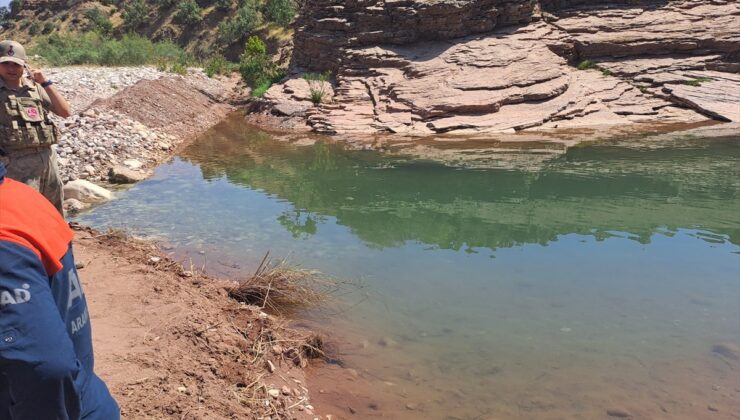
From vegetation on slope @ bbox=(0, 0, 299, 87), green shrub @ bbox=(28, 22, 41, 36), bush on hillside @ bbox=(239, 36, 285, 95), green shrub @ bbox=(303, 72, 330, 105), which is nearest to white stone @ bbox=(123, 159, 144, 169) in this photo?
green shrub @ bbox=(303, 72, 330, 105)

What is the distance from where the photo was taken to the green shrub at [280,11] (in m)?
31.2

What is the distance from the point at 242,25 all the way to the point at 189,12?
1031 centimetres

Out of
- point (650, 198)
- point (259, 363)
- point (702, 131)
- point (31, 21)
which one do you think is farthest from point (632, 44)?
point (31, 21)

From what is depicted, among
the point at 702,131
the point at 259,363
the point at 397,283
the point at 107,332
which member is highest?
the point at 107,332

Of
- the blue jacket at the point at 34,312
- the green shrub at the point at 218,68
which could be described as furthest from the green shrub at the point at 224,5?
the blue jacket at the point at 34,312

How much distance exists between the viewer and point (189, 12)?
135ft

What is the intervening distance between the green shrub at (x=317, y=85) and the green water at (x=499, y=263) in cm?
689

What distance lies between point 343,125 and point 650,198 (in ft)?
32.0

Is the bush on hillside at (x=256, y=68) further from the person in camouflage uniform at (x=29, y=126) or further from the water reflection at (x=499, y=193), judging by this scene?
the person in camouflage uniform at (x=29, y=126)

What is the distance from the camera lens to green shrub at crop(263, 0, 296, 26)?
3125 cm

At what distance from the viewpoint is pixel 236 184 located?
1063 cm

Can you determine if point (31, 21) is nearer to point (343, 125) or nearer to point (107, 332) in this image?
point (343, 125)

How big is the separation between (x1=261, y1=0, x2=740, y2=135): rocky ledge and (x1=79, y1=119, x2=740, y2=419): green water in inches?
177

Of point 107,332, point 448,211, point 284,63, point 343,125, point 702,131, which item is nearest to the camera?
point 107,332
